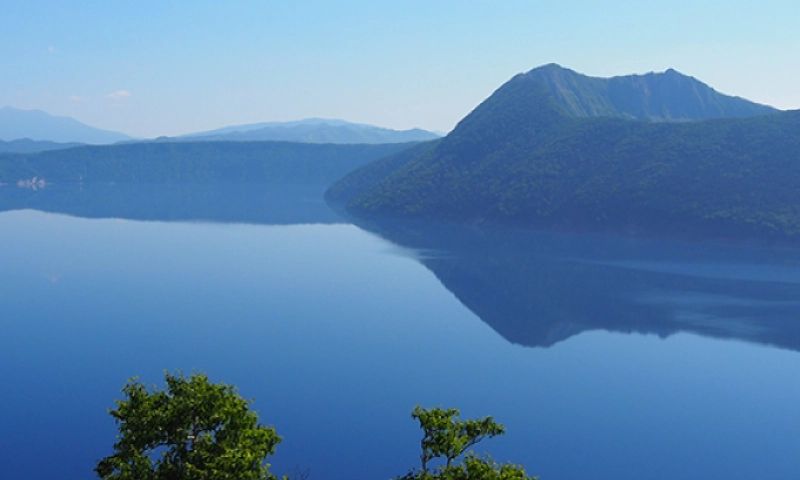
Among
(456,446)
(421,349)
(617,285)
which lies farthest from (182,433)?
(617,285)

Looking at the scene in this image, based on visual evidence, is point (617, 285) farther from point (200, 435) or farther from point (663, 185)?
point (200, 435)

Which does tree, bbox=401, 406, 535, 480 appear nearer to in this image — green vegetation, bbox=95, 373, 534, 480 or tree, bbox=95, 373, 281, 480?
green vegetation, bbox=95, 373, 534, 480

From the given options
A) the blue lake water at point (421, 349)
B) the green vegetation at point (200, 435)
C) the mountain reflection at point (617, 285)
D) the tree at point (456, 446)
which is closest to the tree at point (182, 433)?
the green vegetation at point (200, 435)

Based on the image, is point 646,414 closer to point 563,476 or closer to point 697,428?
point 697,428

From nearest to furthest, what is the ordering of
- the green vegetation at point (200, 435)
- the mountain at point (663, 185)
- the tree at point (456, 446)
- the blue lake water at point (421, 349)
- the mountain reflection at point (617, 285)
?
the tree at point (456, 446) → the green vegetation at point (200, 435) → the blue lake water at point (421, 349) → the mountain reflection at point (617, 285) → the mountain at point (663, 185)

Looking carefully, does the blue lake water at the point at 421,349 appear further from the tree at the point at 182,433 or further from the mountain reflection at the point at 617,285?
the tree at the point at 182,433

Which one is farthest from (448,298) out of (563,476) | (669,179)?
(669,179)
